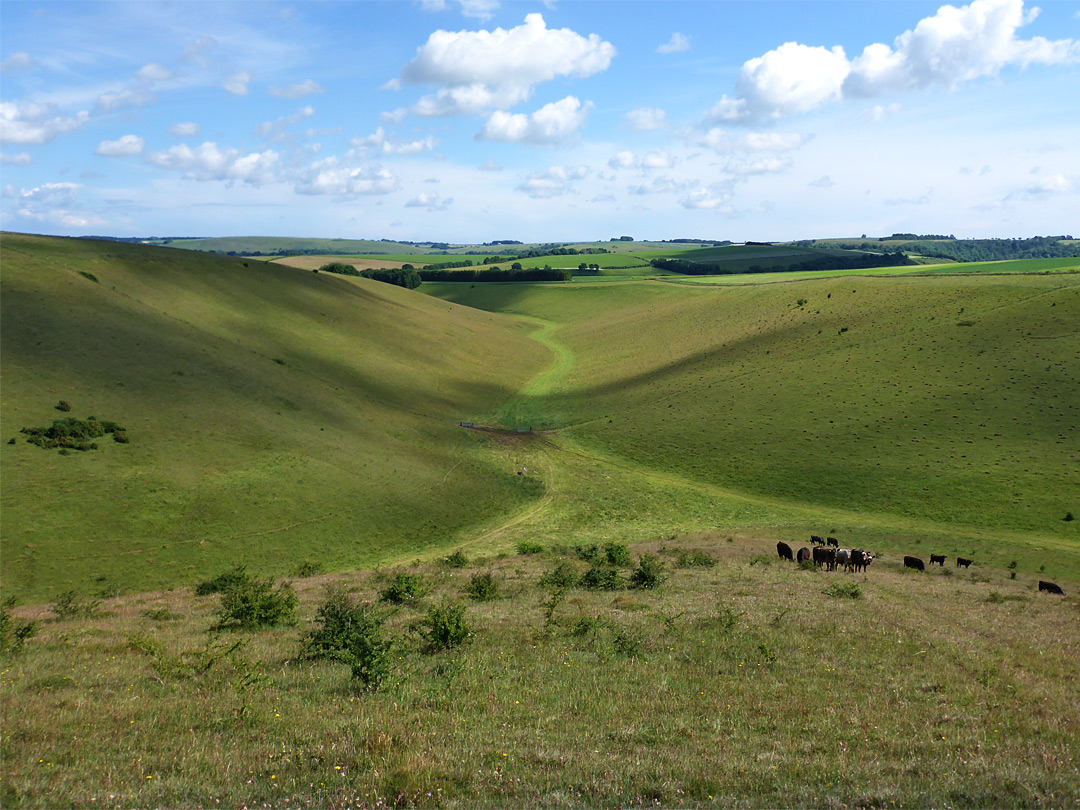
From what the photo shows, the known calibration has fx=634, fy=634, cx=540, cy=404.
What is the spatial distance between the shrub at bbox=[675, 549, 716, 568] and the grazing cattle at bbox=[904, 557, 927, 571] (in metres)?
9.83

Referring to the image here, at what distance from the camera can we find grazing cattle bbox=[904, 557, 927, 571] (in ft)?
106

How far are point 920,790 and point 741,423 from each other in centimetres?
5868

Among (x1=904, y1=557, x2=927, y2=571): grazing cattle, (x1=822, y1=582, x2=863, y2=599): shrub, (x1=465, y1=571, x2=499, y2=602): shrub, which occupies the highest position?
(x1=822, y1=582, x2=863, y2=599): shrub

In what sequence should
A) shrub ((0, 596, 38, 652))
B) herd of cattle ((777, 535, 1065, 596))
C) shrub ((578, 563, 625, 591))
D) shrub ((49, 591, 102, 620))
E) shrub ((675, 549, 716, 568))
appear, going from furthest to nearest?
shrub ((675, 549, 716, 568)), herd of cattle ((777, 535, 1065, 596)), shrub ((578, 563, 625, 591)), shrub ((49, 591, 102, 620)), shrub ((0, 596, 38, 652))

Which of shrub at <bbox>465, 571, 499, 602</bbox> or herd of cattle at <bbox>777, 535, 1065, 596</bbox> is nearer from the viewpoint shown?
shrub at <bbox>465, 571, 499, 602</bbox>

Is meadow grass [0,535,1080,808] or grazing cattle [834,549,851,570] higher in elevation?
meadow grass [0,535,1080,808]

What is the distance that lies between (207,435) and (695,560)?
36.9 m

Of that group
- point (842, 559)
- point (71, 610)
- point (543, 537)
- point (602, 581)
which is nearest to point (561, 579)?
point (602, 581)

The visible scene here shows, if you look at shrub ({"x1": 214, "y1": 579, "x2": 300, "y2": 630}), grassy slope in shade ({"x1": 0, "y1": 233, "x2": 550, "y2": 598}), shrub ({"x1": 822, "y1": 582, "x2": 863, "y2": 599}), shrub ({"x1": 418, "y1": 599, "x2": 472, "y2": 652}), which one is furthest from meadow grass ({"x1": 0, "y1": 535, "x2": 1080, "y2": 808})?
grassy slope in shade ({"x1": 0, "y1": 233, "x2": 550, "y2": 598})

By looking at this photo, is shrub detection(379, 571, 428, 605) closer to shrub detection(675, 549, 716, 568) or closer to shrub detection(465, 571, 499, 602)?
shrub detection(465, 571, 499, 602)

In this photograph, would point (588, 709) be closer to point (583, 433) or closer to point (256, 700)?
point (256, 700)

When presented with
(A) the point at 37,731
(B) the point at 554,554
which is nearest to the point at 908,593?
(B) the point at 554,554

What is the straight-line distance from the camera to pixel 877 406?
Answer: 62.6 m

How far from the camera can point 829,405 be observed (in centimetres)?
6525
